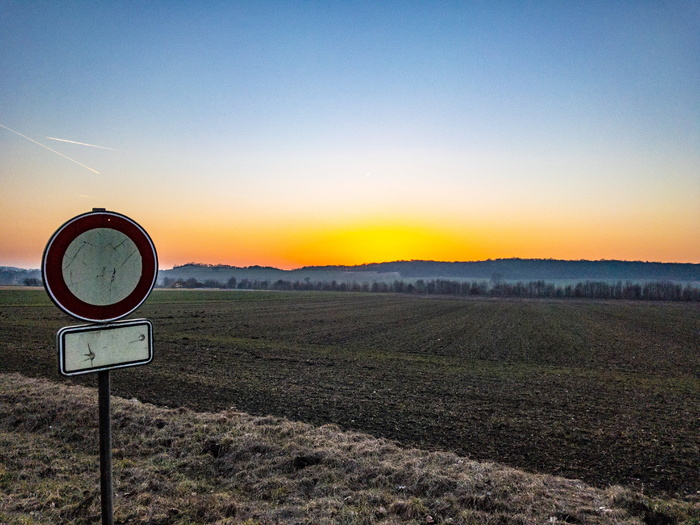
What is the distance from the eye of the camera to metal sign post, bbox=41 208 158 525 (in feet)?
8.92

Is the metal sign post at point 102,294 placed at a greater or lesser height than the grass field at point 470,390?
greater

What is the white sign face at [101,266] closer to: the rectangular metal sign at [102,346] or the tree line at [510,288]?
the rectangular metal sign at [102,346]

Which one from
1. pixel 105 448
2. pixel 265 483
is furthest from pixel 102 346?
pixel 265 483

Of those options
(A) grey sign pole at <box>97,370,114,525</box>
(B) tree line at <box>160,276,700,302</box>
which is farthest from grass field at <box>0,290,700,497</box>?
(B) tree line at <box>160,276,700,302</box>

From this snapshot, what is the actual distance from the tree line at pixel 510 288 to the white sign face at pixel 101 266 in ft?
387

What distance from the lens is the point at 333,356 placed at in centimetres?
1716

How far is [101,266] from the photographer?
→ 9.64ft

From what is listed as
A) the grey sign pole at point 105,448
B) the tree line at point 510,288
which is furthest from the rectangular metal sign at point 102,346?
the tree line at point 510,288

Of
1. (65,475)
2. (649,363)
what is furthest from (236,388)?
(649,363)

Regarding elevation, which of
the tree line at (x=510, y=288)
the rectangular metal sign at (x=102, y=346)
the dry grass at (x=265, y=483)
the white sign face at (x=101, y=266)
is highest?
the white sign face at (x=101, y=266)

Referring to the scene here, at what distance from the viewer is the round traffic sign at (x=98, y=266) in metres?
2.75

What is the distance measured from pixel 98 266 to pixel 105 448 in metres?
1.36

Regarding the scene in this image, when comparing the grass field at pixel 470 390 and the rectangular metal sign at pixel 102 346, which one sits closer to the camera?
the rectangular metal sign at pixel 102 346

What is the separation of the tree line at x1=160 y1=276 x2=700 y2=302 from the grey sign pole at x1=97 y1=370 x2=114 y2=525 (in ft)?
387
